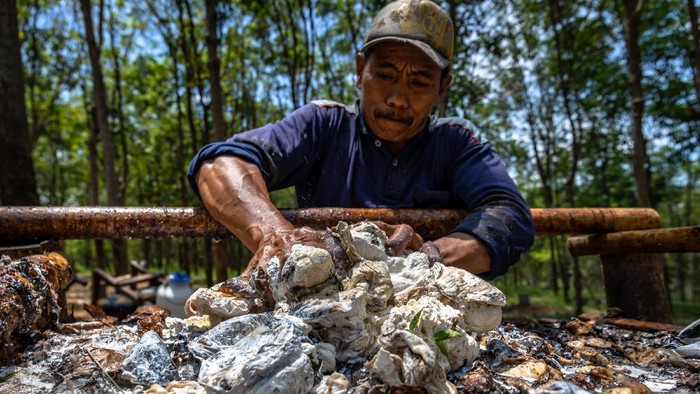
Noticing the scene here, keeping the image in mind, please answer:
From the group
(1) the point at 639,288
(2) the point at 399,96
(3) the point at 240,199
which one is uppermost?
(2) the point at 399,96

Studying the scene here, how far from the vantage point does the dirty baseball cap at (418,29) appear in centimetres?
240

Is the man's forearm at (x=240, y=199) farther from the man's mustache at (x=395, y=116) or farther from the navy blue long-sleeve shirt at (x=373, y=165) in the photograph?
the man's mustache at (x=395, y=116)

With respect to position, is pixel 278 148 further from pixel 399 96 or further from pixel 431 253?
pixel 431 253

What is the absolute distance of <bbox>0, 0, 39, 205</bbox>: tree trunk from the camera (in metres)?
3.54

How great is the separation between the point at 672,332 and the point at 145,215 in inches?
92.1

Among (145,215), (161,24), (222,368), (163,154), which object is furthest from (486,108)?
(222,368)

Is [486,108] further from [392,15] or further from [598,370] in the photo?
[598,370]

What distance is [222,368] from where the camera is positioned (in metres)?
0.87

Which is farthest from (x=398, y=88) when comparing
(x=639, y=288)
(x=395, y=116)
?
(x=639, y=288)

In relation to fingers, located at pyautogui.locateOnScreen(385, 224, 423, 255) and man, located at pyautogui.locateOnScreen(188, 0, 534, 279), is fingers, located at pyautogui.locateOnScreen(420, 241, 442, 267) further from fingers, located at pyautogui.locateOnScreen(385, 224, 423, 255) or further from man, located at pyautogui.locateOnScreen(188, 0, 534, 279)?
man, located at pyautogui.locateOnScreen(188, 0, 534, 279)

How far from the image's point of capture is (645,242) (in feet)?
8.84

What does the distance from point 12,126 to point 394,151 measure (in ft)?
10.5

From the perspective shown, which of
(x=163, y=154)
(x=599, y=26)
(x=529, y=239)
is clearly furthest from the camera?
(x=163, y=154)

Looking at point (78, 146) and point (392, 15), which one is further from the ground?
A: point (78, 146)
